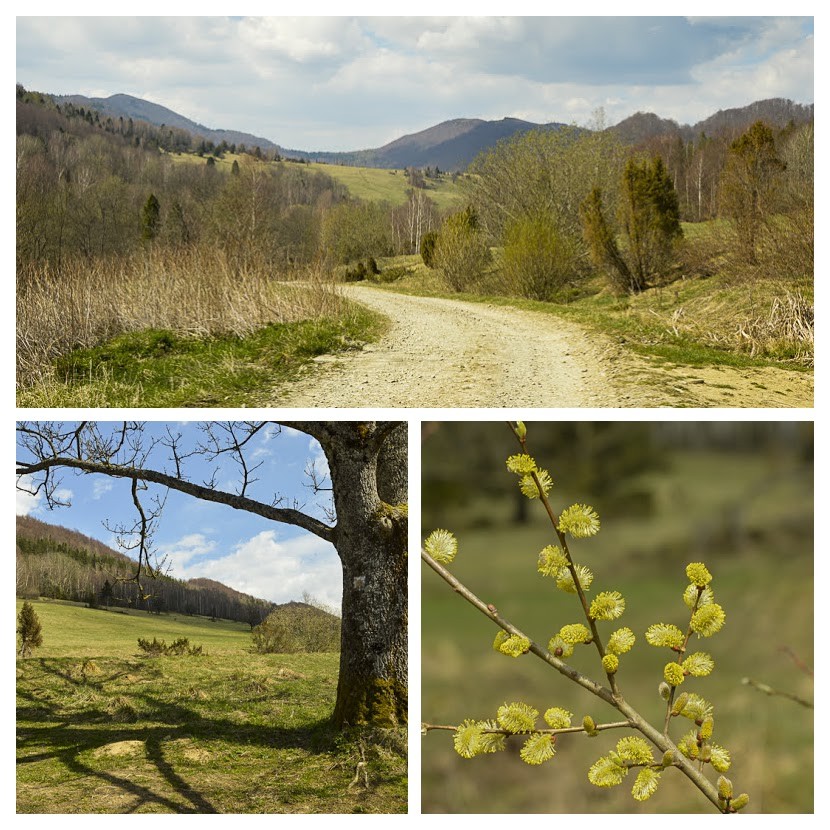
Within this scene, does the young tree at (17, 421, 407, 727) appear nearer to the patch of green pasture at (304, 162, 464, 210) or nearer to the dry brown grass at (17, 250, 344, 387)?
the dry brown grass at (17, 250, 344, 387)

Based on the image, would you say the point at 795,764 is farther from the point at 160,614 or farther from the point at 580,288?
the point at 580,288

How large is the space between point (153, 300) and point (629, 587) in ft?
32.8

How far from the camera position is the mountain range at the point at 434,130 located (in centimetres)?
1108

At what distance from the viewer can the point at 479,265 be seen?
20.6 m

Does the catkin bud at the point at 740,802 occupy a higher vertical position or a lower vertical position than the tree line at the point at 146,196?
lower

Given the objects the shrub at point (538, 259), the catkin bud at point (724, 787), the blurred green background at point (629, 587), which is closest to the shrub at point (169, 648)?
the blurred green background at point (629, 587)

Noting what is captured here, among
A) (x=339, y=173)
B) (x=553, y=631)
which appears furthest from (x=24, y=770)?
(x=339, y=173)

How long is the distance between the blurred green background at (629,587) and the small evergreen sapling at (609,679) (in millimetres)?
492

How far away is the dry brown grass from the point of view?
10.4 metres

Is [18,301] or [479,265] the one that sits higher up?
[479,265]

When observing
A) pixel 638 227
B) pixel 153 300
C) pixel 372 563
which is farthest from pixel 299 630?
pixel 638 227

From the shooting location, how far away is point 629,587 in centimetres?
240

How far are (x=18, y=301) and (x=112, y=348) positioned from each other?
171 cm

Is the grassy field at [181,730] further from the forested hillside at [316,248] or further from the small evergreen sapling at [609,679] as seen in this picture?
the forested hillside at [316,248]
